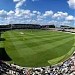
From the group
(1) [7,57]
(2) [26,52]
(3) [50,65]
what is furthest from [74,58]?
(1) [7,57]

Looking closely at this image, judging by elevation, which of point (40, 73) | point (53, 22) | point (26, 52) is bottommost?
point (40, 73)


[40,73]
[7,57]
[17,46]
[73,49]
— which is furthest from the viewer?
[17,46]

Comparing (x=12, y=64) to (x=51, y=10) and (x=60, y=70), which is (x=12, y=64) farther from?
(x=51, y=10)

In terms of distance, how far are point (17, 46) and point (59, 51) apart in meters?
3.25

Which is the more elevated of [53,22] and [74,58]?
[53,22]

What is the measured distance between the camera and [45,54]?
1741cm

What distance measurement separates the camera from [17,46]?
62.8ft

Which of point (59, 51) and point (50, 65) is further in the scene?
point (59, 51)

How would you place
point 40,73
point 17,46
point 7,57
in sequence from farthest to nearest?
point 17,46, point 7,57, point 40,73

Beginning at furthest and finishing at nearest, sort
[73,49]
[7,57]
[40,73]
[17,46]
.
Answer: [17,46]
[73,49]
[7,57]
[40,73]

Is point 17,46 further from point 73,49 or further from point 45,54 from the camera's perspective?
Result: point 73,49

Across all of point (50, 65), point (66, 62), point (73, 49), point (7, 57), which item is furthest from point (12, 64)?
point (73, 49)

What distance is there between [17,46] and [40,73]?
4335 millimetres

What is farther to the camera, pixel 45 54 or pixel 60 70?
pixel 45 54
